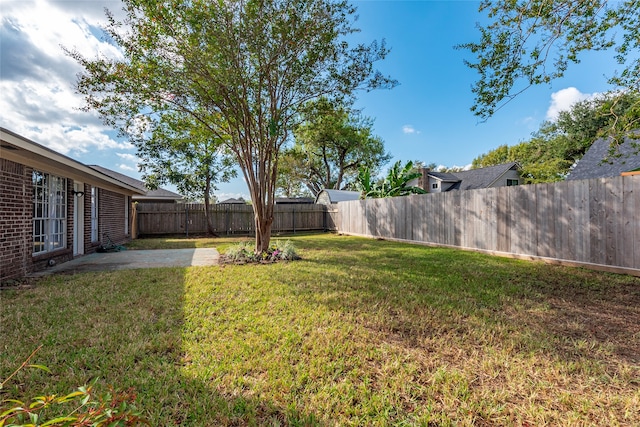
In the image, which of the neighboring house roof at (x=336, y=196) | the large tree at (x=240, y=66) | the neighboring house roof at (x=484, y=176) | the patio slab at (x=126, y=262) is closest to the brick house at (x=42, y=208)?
the patio slab at (x=126, y=262)

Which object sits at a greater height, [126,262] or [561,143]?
[561,143]

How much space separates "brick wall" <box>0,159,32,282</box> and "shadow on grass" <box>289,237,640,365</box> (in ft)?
16.7

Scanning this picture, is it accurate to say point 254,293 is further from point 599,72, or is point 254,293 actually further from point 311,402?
point 599,72

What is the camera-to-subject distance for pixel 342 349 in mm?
2607

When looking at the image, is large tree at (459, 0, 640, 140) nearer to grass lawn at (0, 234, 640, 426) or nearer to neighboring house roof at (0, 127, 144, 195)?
grass lawn at (0, 234, 640, 426)

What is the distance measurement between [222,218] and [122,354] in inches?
564

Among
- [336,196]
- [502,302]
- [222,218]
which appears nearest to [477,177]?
[336,196]

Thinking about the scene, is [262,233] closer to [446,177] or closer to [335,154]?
[335,154]

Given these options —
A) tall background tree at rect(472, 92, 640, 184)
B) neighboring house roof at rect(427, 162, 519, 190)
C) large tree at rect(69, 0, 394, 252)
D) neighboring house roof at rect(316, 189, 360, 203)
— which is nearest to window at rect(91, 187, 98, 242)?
large tree at rect(69, 0, 394, 252)

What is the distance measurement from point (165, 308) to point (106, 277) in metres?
2.59

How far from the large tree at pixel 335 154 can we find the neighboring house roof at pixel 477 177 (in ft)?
19.1

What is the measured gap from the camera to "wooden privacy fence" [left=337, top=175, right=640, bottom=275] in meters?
5.29

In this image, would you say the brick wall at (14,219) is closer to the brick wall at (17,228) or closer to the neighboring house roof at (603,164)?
the brick wall at (17,228)

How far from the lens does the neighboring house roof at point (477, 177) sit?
23047 mm
